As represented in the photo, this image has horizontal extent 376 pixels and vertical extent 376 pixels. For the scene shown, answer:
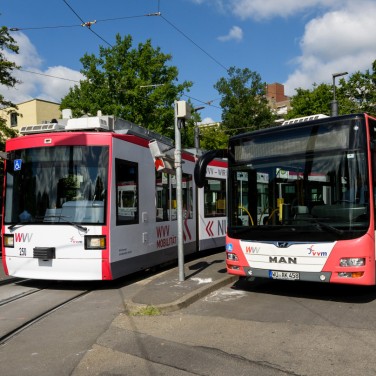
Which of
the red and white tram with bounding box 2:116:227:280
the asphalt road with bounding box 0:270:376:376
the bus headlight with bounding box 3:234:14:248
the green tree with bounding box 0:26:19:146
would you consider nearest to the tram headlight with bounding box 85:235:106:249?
the red and white tram with bounding box 2:116:227:280

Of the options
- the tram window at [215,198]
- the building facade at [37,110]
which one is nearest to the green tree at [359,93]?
the tram window at [215,198]

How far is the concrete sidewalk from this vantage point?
22.7 ft

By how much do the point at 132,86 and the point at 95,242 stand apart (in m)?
20.1

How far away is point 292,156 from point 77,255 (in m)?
4.00

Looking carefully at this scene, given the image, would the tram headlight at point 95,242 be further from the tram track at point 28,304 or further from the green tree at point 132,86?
the green tree at point 132,86

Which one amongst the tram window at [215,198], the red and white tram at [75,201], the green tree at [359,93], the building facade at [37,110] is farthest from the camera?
the building facade at [37,110]

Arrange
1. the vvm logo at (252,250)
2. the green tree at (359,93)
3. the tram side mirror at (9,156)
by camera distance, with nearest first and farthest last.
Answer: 1. the vvm logo at (252,250)
2. the tram side mirror at (9,156)
3. the green tree at (359,93)

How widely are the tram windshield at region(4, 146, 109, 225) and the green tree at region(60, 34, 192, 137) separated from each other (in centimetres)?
1808

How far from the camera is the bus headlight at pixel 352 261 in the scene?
6.68 metres

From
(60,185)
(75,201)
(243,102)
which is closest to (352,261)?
(75,201)

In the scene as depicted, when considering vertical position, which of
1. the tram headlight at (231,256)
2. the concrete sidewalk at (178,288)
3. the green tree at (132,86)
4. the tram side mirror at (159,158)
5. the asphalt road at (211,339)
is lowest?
the asphalt road at (211,339)

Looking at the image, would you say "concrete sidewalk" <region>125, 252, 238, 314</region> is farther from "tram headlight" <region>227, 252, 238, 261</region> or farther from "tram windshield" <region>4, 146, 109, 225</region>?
"tram windshield" <region>4, 146, 109, 225</region>

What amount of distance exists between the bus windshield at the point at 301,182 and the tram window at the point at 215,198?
16.0 feet

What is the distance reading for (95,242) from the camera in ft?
26.5
